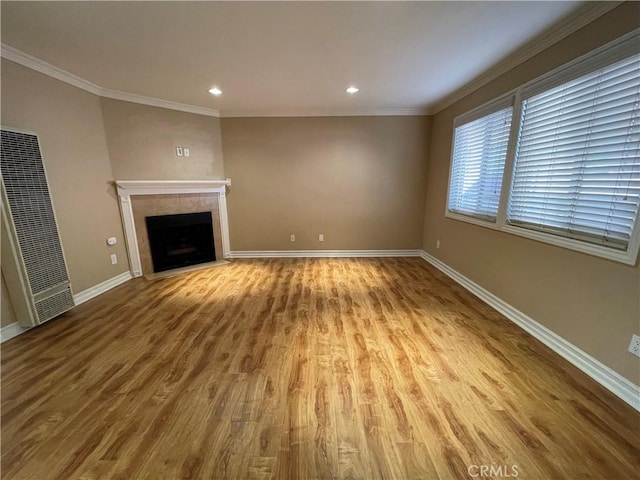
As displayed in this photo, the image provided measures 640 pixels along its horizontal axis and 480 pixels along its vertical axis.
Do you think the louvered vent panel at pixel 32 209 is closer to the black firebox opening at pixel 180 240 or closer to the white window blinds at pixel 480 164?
the black firebox opening at pixel 180 240

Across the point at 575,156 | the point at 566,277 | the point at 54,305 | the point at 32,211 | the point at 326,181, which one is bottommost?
the point at 54,305

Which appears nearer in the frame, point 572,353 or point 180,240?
point 572,353

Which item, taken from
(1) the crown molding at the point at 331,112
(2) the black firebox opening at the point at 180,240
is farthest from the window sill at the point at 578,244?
(2) the black firebox opening at the point at 180,240

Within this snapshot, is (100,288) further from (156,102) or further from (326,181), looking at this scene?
(326,181)

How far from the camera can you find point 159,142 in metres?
3.69

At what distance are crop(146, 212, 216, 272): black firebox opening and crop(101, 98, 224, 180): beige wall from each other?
0.66 m

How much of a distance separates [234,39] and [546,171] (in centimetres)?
285

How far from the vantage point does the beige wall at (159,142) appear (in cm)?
334

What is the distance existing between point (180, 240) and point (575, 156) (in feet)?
16.0

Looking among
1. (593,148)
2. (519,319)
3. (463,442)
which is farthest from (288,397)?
(593,148)

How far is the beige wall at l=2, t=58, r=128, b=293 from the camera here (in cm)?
230

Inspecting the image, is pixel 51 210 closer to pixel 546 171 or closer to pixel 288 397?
pixel 288 397

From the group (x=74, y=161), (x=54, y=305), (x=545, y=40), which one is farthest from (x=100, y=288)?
(x=545, y=40)

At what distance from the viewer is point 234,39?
205 centimetres
